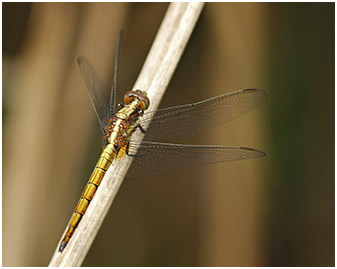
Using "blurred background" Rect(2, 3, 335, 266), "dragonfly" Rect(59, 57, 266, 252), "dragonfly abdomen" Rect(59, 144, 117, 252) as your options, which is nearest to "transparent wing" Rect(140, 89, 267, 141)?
"dragonfly" Rect(59, 57, 266, 252)

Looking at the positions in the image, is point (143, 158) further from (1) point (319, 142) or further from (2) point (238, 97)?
(1) point (319, 142)

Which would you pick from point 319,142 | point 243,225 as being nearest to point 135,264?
point 243,225

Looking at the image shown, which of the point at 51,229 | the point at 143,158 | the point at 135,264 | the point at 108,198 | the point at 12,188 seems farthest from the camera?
the point at 135,264

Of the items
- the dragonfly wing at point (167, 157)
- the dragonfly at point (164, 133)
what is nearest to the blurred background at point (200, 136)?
the dragonfly at point (164, 133)

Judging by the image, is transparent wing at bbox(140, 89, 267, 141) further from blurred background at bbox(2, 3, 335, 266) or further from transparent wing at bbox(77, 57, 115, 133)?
blurred background at bbox(2, 3, 335, 266)

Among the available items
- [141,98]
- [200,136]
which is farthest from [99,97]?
[200,136]

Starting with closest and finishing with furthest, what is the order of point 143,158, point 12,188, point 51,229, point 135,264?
point 143,158, point 12,188, point 51,229, point 135,264
